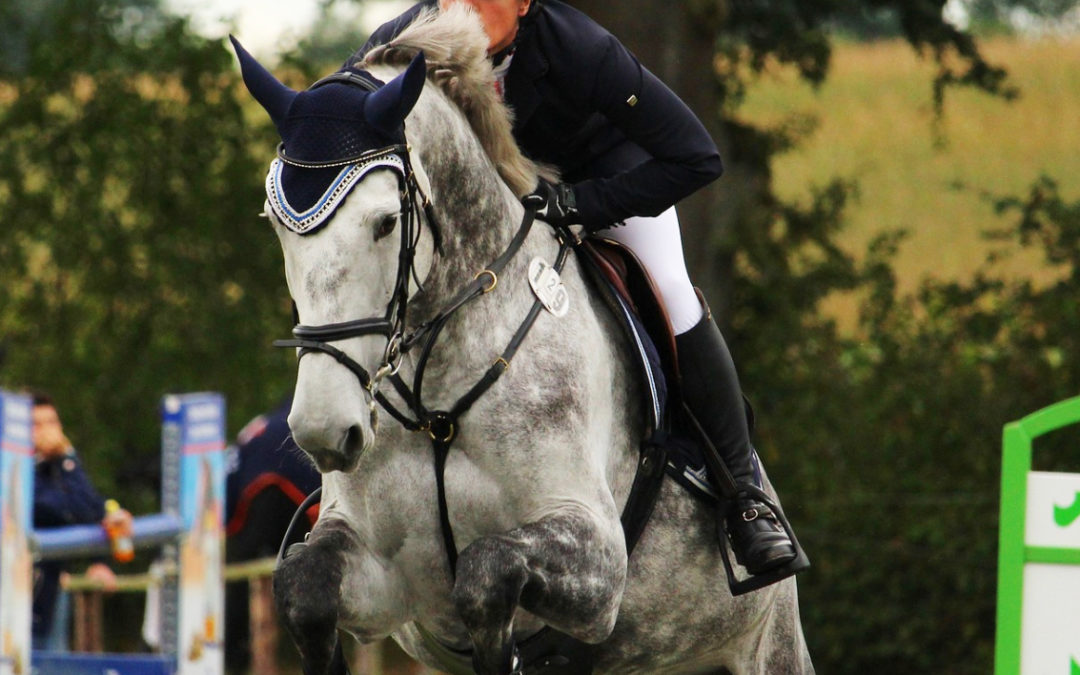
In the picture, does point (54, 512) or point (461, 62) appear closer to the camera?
point (461, 62)

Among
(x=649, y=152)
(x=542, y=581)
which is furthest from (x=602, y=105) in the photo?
(x=542, y=581)

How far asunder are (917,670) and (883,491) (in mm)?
1072

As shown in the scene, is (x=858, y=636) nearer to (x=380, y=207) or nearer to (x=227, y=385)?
(x=227, y=385)

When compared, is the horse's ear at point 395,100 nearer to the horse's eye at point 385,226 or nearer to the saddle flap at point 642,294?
the horse's eye at point 385,226

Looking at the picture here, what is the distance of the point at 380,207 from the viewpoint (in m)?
3.08

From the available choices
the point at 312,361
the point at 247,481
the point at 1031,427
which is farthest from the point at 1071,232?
the point at 312,361

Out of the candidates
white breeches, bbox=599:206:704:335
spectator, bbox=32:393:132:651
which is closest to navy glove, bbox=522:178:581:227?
white breeches, bbox=599:206:704:335

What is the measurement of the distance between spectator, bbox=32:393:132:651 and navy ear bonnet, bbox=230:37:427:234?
4450 millimetres

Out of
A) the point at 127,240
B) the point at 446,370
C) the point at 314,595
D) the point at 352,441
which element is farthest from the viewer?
the point at 127,240

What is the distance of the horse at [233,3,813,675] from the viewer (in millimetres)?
3086

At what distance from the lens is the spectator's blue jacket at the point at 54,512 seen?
23.8 feet

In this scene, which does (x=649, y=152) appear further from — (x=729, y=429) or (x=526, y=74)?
(x=729, y=429)

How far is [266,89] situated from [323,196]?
35cm

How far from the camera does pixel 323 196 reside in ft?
9.95
